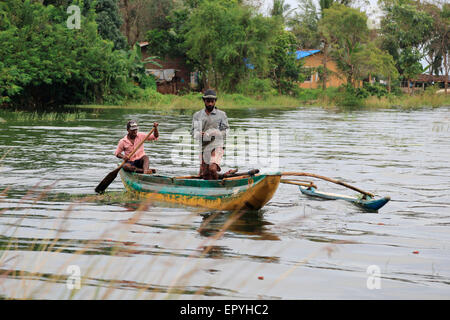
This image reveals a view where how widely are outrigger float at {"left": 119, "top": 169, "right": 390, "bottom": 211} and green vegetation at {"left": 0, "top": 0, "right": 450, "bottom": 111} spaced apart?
70.0 feet

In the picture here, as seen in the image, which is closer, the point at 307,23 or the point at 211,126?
the point at 211,126

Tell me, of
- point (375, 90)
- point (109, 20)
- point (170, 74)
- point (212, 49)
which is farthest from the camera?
point (375, 90)

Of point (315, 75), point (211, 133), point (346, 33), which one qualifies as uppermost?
point (346, 33)

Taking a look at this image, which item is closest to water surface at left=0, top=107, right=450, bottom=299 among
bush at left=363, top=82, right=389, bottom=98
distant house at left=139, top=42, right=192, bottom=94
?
distant house at left=139, top=42, right=192, bottom=94

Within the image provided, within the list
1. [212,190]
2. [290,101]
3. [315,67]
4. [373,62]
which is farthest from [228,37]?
[212,190]

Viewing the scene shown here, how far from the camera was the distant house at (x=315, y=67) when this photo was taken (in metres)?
52.4

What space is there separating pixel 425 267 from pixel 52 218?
5250 millimetres

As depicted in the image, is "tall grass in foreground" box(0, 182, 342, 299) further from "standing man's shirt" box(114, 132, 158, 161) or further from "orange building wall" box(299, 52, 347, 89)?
"orange building wall" box(299, 52, 347, 89)

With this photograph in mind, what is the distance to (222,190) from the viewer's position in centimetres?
940

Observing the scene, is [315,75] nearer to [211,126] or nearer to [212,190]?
[211,126]

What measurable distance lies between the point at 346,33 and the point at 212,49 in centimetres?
1072

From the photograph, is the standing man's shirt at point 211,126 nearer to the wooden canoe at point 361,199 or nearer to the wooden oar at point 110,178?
the wooden oar at point 110,178

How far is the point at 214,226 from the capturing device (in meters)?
8.70

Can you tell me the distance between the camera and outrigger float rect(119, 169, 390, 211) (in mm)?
9039
